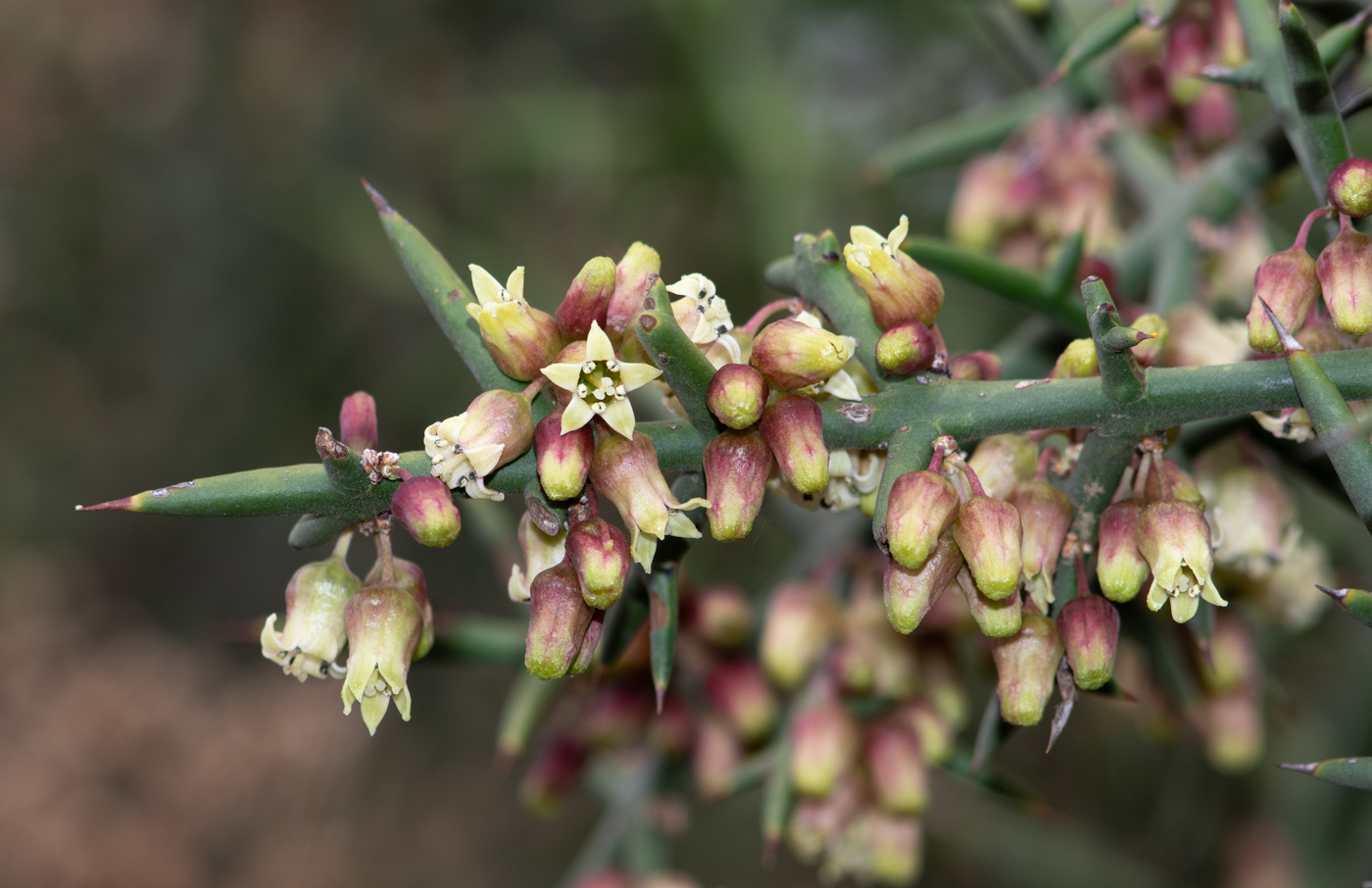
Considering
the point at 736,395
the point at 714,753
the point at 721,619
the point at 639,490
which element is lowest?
the point at 714,753

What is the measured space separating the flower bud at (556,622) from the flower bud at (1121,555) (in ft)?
1.68

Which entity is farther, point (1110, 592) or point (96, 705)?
point (96, 705)

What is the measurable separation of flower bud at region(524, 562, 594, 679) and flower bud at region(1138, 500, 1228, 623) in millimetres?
545

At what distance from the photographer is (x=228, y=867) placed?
3.56 m

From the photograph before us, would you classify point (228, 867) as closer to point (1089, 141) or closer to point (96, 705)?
point (96, 705)

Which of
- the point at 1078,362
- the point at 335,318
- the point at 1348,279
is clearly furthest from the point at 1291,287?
the point at 335,318

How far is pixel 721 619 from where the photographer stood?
75.5 inches

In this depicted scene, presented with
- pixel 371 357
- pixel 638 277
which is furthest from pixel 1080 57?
pixel 371 357

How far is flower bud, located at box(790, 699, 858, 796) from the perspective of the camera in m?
1.72

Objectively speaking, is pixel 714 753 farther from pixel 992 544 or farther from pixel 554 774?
pixel 992 544

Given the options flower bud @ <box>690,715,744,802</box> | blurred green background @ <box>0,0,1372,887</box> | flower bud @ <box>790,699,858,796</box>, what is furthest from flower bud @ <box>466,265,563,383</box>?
blurred green background @ <box>0,0,1372,887</box>

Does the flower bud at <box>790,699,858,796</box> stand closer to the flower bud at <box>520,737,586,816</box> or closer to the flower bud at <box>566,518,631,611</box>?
the flower bud at <box>520,737,586,816</box>

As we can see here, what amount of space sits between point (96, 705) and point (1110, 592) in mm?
3461

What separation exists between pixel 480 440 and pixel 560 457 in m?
0.07
